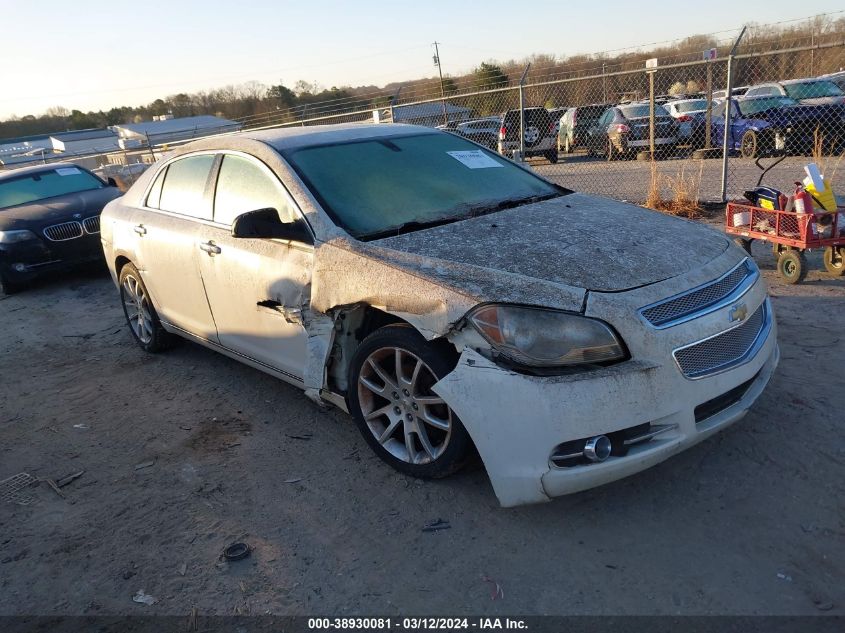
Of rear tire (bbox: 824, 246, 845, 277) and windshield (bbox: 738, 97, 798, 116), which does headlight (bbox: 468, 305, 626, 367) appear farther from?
windshield (bbox: 738, 97, 798, 116)

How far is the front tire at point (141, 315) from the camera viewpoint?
17.4 feet

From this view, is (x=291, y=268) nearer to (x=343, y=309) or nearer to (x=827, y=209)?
(x=343, y=309)

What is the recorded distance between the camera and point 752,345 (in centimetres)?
296

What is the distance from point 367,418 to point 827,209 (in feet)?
14.6

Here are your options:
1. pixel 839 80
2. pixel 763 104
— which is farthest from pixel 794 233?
pixel 839 80

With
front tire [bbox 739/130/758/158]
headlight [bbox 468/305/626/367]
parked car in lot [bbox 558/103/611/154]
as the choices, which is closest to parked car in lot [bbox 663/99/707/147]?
front tire [bbox 739/130/758/158]

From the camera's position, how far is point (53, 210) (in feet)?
28.3

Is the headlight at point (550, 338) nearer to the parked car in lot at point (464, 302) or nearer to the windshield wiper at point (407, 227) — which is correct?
the parked car in lot at point (464, 302)

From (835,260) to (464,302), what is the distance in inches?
176

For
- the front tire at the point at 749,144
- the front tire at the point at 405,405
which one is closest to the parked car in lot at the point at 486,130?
the front tire at the point at 749,144

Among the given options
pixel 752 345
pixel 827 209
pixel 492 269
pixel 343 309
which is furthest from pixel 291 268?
pixel 827 209

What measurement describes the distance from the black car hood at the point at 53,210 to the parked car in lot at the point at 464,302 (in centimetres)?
476

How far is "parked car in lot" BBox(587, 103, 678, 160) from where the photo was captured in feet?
55.0

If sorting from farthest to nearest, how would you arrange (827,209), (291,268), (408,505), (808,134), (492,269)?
(808,134) < (827,209) < (291,268) < (408,505) < (492,269)
